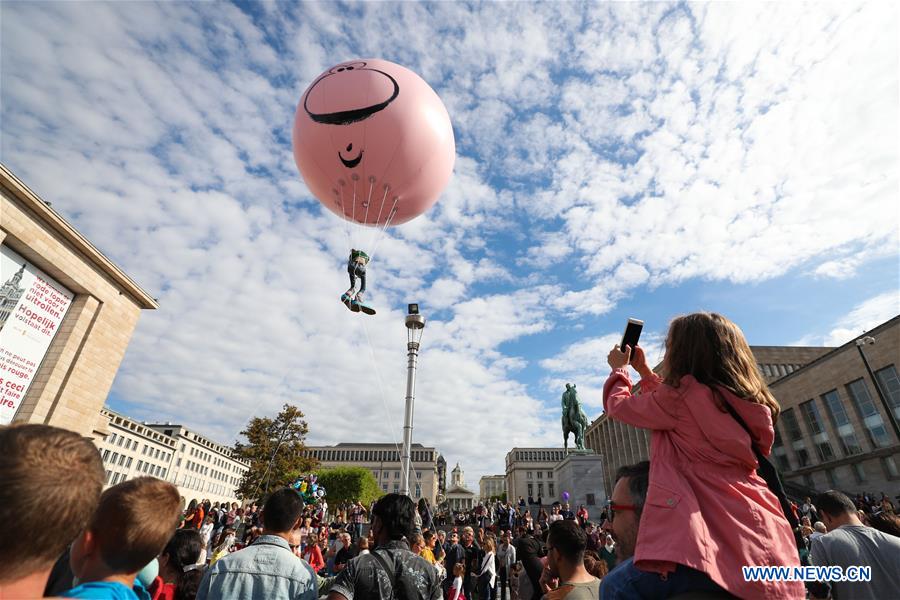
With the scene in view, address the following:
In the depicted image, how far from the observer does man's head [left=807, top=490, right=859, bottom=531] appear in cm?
380

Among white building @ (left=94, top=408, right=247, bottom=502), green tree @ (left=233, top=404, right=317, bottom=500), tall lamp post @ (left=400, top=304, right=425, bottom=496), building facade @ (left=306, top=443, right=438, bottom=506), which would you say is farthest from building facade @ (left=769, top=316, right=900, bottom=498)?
building facade @ (left=306, top=443, right=438, bottom=506)

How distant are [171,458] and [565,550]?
99.6 meters

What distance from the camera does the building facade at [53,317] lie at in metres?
16.8

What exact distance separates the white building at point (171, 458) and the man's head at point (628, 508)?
70.0 metres

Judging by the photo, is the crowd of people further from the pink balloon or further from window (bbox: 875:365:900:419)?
window (bbox: 875:365:900:419)

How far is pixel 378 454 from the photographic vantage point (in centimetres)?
13338

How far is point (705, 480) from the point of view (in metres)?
1.86

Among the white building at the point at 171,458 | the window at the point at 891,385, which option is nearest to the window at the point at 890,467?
the window at the point at 891,385

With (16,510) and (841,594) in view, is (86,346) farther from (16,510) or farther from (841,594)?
(841,594)

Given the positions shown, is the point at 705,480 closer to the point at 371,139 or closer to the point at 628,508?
the point at 628,508

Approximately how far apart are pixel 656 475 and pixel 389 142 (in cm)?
824

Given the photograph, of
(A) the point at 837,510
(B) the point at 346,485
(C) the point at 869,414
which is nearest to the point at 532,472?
(B) the point at 346,485

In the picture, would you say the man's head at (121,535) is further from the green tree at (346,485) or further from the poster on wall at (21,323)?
the green tree at (346,485)

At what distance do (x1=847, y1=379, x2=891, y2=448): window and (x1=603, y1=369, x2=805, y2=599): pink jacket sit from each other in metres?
42.4
